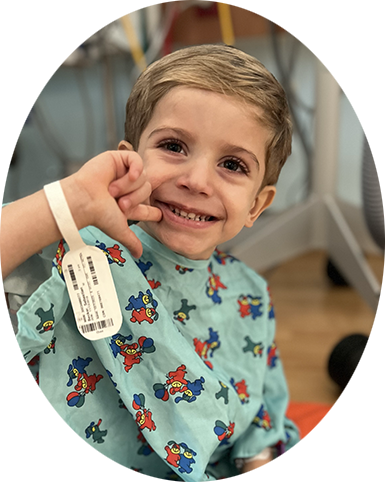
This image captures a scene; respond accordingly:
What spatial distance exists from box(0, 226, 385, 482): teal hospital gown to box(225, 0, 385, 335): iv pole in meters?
0.72

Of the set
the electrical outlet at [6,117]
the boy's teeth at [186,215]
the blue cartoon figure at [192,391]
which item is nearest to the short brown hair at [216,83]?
the boy's teeth at [186,215]

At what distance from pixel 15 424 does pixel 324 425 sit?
69 cm

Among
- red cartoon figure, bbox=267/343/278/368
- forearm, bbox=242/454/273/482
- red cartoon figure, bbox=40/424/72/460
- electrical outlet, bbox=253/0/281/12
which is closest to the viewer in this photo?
red cartoon figure, bbox=40/424/72/460

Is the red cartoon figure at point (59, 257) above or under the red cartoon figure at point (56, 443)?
above

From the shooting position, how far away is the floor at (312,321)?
131cm

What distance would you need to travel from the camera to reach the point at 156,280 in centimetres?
73

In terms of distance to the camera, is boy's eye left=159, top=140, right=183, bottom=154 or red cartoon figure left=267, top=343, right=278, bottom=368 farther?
red cartoon figure left=267, top=343, right=278, bottom=368

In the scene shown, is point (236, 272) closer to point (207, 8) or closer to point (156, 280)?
point (156, 280)

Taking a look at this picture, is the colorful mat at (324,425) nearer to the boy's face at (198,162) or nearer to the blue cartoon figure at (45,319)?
the blue cartoon figure at (45,319)

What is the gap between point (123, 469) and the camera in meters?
0.72

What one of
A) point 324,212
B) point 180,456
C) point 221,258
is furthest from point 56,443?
point 324,212

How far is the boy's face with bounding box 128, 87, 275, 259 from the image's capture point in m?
0.65

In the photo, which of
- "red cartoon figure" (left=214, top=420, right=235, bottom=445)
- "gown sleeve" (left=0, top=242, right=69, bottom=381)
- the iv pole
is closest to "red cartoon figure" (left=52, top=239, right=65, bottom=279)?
"gown sleeve" (left=0, top=242, right=69, bottom=381)

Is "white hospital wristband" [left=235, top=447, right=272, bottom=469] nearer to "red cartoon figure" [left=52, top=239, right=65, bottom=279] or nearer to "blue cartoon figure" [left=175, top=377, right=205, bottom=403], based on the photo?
"blue cartoon figure" [left=175, top=377, right=205, bottom=403]
